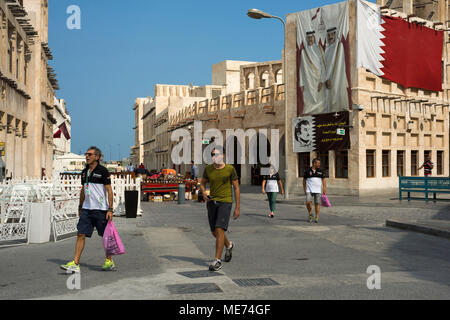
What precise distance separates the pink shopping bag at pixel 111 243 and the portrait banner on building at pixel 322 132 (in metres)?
20.7

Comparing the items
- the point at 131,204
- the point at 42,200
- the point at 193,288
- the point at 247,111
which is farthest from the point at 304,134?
the point at 193,288

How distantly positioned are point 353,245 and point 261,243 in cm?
187

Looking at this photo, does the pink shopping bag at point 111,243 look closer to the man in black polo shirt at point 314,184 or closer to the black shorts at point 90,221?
the black shorts at point 90,221

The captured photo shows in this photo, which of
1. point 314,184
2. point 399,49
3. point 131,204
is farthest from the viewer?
point 399,49

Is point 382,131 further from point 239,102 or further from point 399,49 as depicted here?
point 239,102

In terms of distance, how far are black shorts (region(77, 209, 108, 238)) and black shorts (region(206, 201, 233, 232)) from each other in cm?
165

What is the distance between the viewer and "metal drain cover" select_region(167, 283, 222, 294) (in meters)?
6.07

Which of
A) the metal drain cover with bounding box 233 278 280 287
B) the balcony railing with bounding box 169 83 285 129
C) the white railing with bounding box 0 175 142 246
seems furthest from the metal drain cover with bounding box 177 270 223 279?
the balcony railing with bounding box 169 83 285 129

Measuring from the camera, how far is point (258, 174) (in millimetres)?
40969

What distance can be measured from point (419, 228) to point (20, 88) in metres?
24.3

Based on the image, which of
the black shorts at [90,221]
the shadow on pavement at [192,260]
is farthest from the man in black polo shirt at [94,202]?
the shadow on pavement at [192,260]

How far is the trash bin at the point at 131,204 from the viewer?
16.4 metres

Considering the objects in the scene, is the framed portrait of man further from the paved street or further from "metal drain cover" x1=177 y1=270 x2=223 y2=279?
"metal drain cover" x1=177 y1=270 x2=223 y2=279

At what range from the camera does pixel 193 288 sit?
6.25 meters
